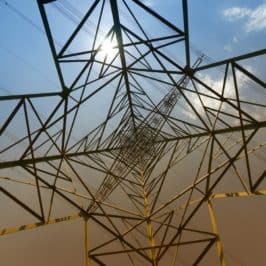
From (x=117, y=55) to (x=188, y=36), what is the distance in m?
2.13

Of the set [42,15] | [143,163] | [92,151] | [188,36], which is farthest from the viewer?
[143,163]

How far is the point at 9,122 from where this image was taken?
5.56 m

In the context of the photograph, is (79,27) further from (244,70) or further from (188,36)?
(244,70)

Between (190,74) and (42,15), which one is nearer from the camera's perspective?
(42,15)

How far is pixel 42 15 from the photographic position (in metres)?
4.85

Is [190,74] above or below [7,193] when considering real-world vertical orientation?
above

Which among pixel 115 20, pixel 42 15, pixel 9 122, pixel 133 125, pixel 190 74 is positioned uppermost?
Answer: pixel 133 125

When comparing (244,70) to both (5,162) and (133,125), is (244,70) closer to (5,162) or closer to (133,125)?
(5,162)

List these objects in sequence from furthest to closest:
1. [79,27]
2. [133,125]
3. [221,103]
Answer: [133,125] < [221,103] < [79,27]

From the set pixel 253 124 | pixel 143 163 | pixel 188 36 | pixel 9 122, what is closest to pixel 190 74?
pixel 188 36

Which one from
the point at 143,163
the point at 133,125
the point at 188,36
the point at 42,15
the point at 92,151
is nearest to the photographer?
the point at 42,15

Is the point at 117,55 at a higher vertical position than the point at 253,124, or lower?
higher

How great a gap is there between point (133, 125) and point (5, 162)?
7.28 metres

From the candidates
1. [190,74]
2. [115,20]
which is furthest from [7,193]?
[190,74]
